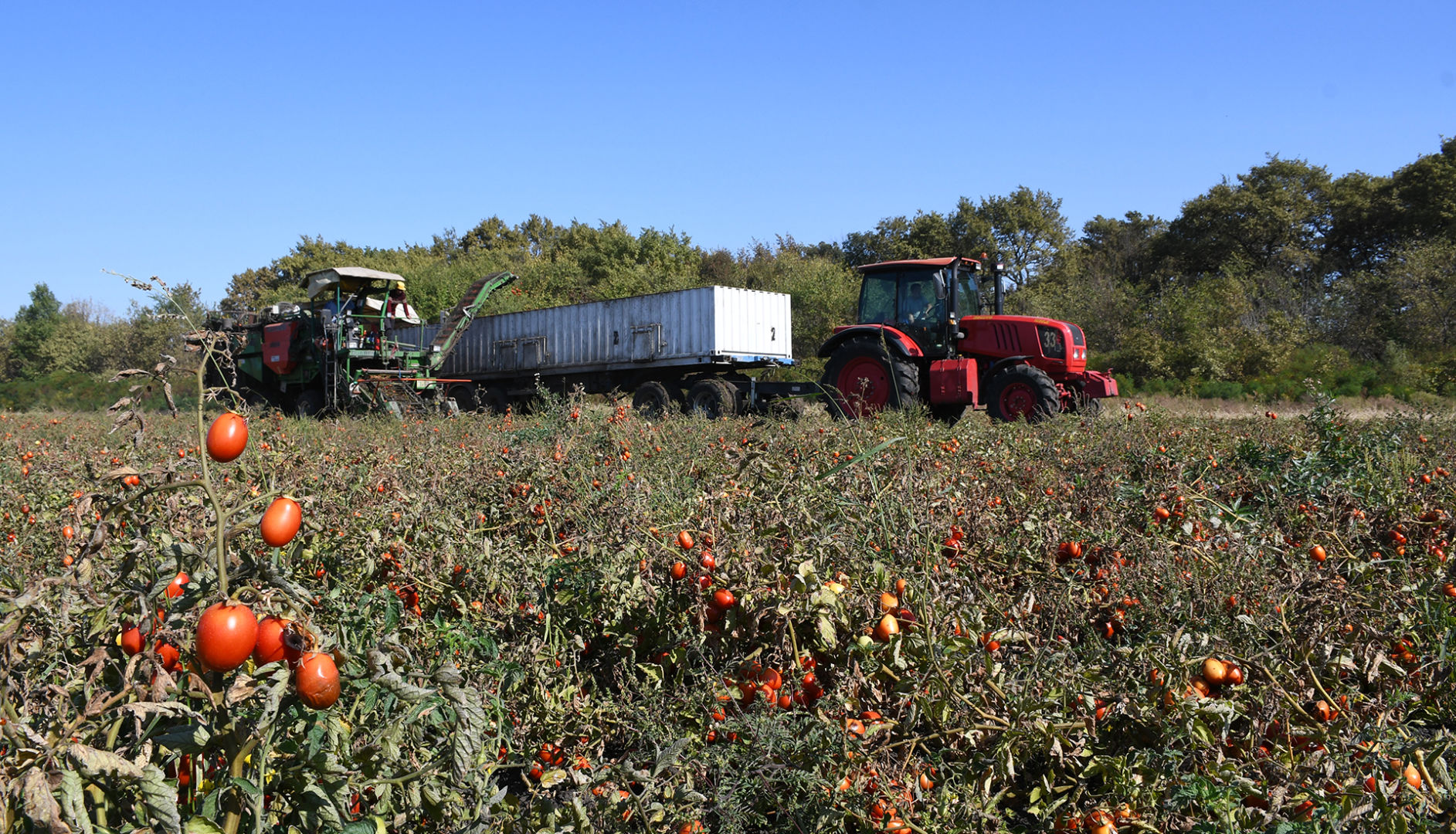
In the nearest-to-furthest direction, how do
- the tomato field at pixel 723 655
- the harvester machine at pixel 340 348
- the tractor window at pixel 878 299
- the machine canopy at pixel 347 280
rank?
the tomato field at pixel 723 655, the tractor window at pixel 878 299, the harvester machine at pixel 340 348, the machine canopy at pixel 347 280

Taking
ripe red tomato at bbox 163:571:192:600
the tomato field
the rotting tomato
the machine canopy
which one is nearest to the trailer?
the machine canopy

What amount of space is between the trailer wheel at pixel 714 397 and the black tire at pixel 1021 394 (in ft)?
14.9

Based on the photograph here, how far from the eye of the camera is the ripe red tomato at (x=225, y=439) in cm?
119

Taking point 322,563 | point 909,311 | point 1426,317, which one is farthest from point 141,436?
point 1426,317

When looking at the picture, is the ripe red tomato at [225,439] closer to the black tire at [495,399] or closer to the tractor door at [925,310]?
the tractor door at [925,310]

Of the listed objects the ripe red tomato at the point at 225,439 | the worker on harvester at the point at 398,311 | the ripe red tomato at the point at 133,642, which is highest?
the worker on harvester at the point at 398,311

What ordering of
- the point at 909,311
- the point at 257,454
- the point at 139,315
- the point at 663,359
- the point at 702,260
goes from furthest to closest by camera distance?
the point at 139,315
the point at 702,260
the point at 663,359
the point at 909,311
the point at 257,454

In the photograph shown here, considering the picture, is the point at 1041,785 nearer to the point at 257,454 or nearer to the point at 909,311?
the point at 257,454

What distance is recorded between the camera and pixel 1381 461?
4.62m

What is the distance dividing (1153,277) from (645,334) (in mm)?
24452

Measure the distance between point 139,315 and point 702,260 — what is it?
25680 millimetres

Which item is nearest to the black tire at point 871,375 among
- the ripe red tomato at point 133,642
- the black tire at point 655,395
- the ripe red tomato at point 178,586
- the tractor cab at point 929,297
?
the tractor cab at point 929,297

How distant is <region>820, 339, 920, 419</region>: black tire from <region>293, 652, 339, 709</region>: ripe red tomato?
9707 mm

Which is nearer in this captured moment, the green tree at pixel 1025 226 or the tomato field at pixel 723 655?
the tomato field at pixel 723 655
